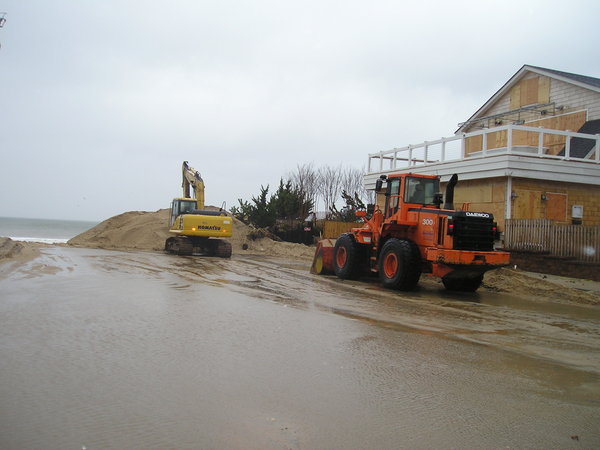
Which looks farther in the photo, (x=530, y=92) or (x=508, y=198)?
(x=530, y=92)

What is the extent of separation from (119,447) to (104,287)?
26.8ft

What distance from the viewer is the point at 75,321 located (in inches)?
305

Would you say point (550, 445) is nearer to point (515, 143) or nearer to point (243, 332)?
point (243, 332)

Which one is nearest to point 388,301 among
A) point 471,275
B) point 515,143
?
point 471,275

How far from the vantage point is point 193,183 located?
27.8 metres

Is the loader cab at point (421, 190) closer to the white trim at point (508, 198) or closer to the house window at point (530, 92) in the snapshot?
the white trim at point (508, 198)

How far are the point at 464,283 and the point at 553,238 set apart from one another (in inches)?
149

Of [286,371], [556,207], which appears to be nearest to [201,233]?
[556,207]

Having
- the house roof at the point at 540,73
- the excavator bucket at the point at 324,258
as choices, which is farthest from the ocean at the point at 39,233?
the house roof at the point at 540,73

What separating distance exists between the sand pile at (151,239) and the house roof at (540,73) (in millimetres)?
11622

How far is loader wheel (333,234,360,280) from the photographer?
15.3 m

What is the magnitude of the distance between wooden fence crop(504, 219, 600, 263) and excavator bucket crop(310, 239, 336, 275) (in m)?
5.71

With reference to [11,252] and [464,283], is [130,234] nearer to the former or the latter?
[11,252]

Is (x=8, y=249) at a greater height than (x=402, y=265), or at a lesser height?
lesser
